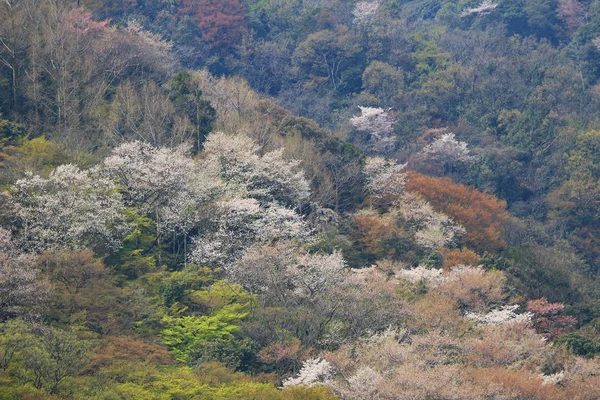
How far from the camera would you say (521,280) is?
42250mm

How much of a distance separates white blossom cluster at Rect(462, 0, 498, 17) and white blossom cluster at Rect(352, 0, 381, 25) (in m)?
8.21

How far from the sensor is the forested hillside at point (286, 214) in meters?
29.1

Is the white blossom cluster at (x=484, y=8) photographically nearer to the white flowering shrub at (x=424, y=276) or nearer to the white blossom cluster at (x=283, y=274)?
the white flowering shrub at (x=424, y=276)

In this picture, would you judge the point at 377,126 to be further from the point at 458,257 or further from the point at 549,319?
the point at 549,319

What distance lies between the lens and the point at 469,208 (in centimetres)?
5031

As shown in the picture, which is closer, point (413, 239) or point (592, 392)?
point (592, 392)

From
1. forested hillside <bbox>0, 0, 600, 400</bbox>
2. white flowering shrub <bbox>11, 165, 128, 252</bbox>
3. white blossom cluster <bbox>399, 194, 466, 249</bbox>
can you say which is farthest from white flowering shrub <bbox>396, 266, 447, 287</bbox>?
white flowering shrub <bbox>11, 165, 128, 252</bbox>

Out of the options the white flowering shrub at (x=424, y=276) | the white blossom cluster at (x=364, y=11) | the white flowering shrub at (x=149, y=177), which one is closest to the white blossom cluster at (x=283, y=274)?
the white flowering shrub at (x=424, y=276)

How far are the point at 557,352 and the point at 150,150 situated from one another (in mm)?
18739

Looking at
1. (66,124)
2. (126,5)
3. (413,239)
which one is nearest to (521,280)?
(413,239)

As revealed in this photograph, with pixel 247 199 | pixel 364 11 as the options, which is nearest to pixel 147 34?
pixel 364 11

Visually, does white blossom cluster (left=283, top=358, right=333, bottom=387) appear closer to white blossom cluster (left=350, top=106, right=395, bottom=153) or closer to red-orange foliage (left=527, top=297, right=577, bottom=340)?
red-orange foliage (left=527, top=297, right=577, bottom=340)

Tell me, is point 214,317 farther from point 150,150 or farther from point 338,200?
point 338,200

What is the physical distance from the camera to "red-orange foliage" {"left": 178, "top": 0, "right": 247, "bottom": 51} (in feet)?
236
